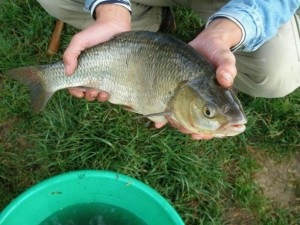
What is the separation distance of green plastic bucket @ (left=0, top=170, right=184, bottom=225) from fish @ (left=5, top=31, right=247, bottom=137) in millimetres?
327

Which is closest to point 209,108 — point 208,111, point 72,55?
point 208,111

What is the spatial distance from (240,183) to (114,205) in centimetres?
70

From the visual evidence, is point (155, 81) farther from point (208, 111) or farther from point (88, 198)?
point (88, 198)

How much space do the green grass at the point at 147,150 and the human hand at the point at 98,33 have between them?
46cm

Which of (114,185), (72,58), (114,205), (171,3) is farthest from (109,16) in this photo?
(114,205)

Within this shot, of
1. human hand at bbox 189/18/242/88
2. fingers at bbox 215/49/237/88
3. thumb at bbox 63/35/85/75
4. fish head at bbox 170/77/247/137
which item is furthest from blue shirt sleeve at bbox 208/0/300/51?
thumb at bbox 63/35/85/75

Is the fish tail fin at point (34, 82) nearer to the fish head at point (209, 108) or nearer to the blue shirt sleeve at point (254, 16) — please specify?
the fish head at point (209, 108)

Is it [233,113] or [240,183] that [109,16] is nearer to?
[233,113]

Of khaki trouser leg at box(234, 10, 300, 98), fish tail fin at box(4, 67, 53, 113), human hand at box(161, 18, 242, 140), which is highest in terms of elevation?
human hand at box(161, 18, 242, 140)

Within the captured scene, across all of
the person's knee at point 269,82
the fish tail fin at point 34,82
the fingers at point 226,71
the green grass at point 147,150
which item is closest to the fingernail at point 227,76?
the fingers at point 226,71

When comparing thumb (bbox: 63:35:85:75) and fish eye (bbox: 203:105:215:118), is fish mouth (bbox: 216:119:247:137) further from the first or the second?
thumb (bbox: 63:35:85:75)

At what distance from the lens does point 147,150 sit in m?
2.48

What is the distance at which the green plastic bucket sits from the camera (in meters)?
1.96

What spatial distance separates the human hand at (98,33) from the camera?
73.0 inches
